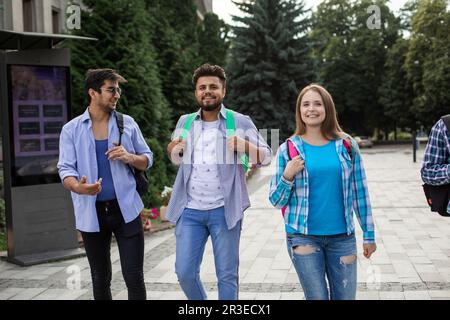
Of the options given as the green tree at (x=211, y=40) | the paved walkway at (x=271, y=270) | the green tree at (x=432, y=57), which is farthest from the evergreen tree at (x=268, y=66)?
the paved walkway at (x=271, y=270)

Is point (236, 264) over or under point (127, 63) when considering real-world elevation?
under

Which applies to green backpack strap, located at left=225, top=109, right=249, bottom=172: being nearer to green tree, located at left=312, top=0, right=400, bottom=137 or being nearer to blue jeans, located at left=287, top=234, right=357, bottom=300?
blue jeans, located at left=287, top=234, right=357, bottom=300

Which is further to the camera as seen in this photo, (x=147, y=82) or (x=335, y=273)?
(x=147, y=82)

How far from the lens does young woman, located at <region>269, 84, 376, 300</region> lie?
3.53 m

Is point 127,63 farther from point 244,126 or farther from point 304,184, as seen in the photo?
point 304,184

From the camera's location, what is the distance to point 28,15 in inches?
719

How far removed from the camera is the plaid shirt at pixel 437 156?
3.94 metres

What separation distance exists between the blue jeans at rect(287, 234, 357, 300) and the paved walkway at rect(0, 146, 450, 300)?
2.01 m

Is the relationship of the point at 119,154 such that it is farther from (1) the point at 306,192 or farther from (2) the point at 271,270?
(2) the point at 271,270

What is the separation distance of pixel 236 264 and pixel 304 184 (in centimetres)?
87

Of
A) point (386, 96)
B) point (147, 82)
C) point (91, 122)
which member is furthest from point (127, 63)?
point (386, 96)

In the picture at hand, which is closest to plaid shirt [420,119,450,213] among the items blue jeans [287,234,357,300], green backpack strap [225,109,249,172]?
blue jeans [287,234,357,300]

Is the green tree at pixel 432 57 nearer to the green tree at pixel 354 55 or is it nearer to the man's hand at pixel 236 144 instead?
the green tree at pixel 354 55

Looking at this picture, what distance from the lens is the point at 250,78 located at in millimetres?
35406
